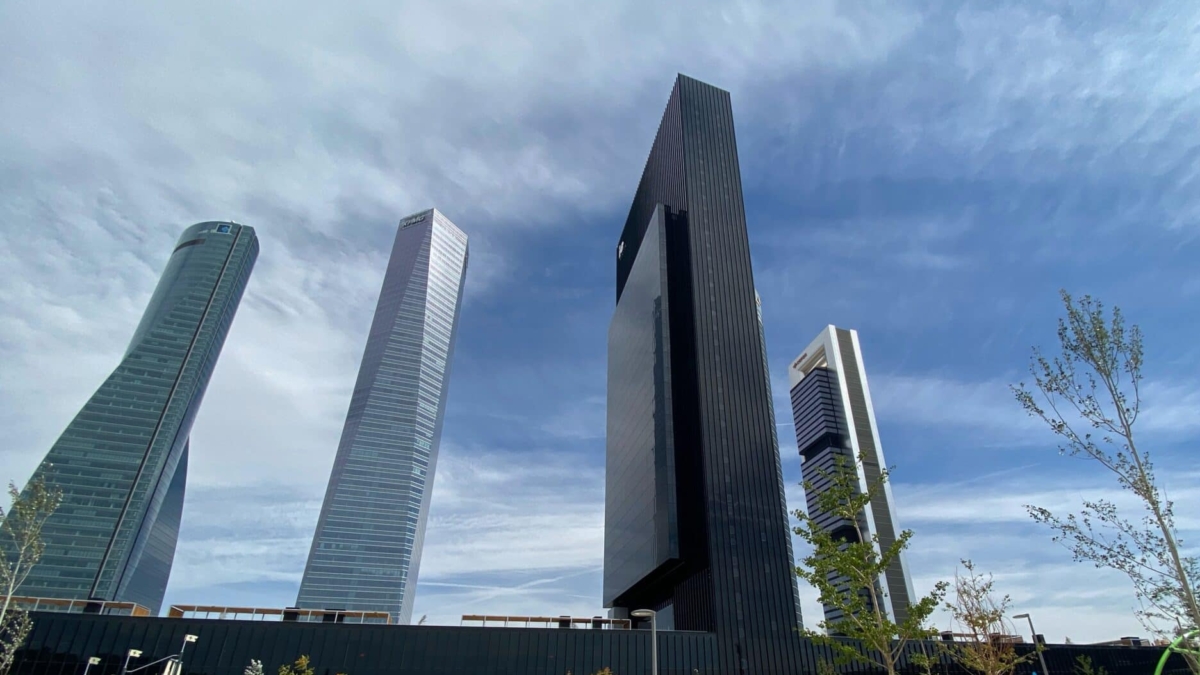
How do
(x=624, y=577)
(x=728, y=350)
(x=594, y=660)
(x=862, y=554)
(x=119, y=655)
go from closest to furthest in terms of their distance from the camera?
1. (x=862, y=554)
2. (x=119, y=655)
3. (x=594, y=660)
4. (x=728, y=350)
5. (x=624, y=577)

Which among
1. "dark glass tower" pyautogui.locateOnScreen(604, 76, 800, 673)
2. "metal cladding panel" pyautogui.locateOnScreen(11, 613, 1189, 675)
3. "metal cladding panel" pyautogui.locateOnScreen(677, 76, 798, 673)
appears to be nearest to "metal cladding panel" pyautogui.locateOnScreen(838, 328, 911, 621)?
"metal cladding panel" pyautogui.locateOnScreen(677, 76, 798, 673)

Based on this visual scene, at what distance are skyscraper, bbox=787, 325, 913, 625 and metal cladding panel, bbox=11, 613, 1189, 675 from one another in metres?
64.1

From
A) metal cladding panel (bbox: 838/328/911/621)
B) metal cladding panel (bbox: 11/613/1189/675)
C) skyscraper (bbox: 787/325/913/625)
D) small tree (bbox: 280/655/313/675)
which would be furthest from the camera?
skyscraper (bbox: 787/325/913/625)

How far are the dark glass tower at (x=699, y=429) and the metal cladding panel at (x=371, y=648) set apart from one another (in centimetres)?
584

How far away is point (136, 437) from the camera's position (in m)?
198

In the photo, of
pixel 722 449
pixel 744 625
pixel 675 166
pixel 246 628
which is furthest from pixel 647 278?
pixel 246 628

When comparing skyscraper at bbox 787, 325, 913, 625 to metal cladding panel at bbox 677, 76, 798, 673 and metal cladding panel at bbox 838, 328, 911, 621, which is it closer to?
metal cladding panel at bbox 838, 328, 911, 621

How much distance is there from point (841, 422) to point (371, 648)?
376 ft

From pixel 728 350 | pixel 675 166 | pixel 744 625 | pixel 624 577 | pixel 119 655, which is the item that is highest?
pixel 675 166

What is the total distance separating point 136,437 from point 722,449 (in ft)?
673

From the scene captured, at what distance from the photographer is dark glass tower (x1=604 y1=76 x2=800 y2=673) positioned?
72500mm

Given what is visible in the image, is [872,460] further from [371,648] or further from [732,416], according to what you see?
[371,648]

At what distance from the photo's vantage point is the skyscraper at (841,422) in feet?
439

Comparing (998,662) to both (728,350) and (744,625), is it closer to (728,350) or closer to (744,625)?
(744,625)
